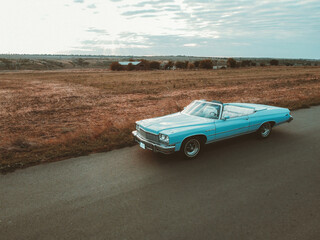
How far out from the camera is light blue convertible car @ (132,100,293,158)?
5.46 meters

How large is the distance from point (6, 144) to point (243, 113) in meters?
6.73

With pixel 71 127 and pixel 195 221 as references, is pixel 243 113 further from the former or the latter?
pixel 71 127

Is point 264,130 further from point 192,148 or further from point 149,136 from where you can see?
point 149,136

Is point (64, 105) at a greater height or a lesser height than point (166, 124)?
lesser

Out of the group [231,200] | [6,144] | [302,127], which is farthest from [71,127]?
[302,127]

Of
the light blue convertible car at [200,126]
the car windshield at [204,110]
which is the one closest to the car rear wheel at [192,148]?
the light blue convertible car at [200,126]

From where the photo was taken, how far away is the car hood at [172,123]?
18.4 ft

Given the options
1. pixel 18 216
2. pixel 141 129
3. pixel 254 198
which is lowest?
pixel 18 216

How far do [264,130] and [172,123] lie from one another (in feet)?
9.90

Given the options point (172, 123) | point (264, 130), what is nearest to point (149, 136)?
point (172, 123)

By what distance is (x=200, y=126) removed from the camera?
5.75 metres

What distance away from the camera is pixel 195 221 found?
3.51m

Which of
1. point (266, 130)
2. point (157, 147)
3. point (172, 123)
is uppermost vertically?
point (172, 123)

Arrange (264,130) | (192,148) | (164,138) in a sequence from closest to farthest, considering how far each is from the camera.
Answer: (164,138) → (192,148) → (264,130)
